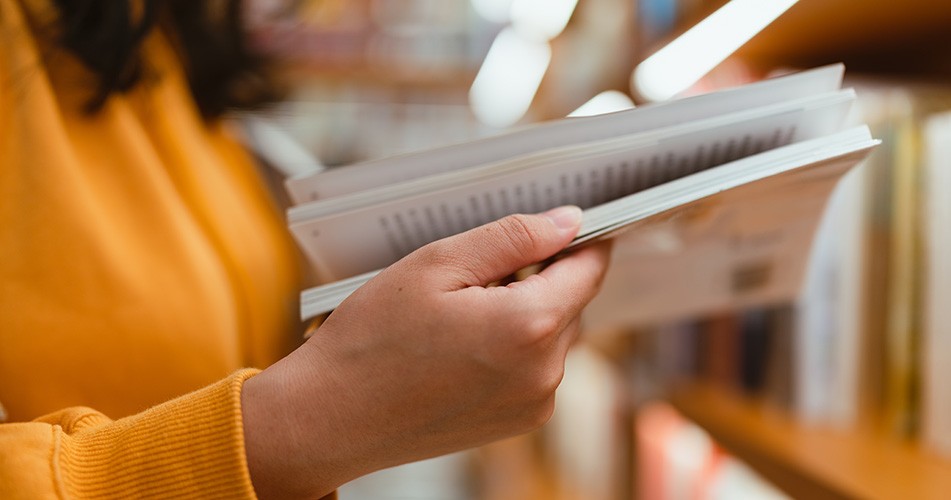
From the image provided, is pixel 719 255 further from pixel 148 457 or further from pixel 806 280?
pixel 148 457

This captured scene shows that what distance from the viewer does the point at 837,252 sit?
0.73 m

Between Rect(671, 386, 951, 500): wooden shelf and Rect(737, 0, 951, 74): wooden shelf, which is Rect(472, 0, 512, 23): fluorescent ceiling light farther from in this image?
Rect(671, 386, 951, 500): wooden shelf

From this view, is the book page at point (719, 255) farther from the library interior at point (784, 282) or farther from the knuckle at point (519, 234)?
the knuckle at point (519, 234)

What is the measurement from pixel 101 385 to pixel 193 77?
49 centimetres

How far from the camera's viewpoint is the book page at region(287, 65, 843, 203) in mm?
418

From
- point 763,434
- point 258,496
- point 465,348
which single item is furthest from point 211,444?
point 763,434

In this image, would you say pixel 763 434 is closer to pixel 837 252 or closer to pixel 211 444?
pixel 837 252

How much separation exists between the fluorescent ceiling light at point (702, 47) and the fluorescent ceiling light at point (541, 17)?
1.11ft

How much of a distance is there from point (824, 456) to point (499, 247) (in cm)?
45

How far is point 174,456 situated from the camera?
0.37 meters

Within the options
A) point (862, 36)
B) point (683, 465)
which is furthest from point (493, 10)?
point (683, 465)

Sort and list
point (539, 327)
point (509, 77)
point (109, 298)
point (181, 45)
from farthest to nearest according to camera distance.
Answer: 1. point (509, 77)
2. point (181, 45)
3. point (109, 298)
4. point (539, 327)

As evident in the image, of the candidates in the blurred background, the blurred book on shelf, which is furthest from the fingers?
the blurred book on shelf

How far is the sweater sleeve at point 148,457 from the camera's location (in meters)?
0.36
